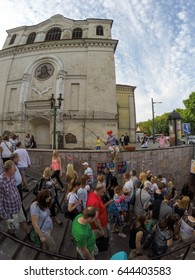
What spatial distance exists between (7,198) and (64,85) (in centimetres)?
1744

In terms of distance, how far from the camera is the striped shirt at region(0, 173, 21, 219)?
288cm

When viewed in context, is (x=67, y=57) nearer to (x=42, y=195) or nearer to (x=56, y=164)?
(x=56, y=164)

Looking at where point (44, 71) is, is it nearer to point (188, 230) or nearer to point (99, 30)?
point (99, 30)

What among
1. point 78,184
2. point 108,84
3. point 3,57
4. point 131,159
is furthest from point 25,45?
point 78,184

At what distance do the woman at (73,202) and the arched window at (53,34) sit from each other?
22448 millimetres

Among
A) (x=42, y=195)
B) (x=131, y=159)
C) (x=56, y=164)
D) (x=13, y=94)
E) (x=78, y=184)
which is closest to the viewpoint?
(x=42, y=195)

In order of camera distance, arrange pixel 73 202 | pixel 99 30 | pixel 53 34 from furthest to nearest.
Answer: pixel 53 34
pixel 99 30
pixel 73 202

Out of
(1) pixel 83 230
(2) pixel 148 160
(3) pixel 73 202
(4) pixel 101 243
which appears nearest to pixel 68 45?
(2) pixel 148 160

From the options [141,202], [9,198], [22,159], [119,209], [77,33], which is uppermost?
[77,33]

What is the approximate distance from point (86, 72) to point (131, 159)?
43.9 ft

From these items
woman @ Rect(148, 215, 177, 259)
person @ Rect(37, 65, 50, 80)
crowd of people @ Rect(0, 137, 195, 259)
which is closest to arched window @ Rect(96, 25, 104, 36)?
person @ Rect(37, 65, 50, 80)

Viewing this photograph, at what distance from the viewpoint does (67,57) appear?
63.2ft

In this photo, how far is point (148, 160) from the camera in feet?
33.2

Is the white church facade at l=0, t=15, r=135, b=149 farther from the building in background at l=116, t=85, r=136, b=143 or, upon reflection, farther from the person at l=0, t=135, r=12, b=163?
the person at l=0, t=135, r=12, b=163
